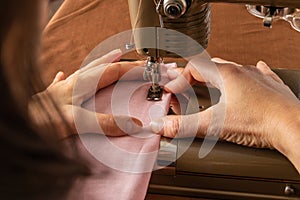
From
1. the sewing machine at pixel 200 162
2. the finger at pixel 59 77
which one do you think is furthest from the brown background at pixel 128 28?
the sewing machine at pixel 200 162

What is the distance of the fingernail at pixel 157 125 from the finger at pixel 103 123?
22 millimetres

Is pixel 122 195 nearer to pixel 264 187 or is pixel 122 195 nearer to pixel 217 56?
pixel 264 187

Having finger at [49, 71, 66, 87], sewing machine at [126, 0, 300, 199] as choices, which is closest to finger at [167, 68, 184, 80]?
sewing machine at [126, 0, 300, 199]

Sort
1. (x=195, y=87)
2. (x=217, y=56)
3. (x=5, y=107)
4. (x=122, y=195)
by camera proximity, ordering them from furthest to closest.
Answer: (x=217, y=56) → (x=195, y=87) → (x=122, y=195) → (x=5, y=107)

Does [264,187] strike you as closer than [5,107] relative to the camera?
No

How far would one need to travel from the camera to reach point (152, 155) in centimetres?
76

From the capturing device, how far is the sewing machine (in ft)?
2.50

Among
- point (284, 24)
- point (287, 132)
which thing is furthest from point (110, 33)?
point (287, 132)

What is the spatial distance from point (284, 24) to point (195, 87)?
389mm

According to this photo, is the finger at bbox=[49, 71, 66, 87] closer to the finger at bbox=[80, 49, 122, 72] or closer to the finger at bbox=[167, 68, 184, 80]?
the finger at bbox=[80, 49, 122, 72]

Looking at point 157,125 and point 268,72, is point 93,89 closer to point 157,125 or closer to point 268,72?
point 157,125

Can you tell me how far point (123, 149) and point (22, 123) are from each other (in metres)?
0.48

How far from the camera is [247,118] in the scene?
794mm

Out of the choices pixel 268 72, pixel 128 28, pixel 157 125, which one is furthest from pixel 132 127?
pixel 128 28
